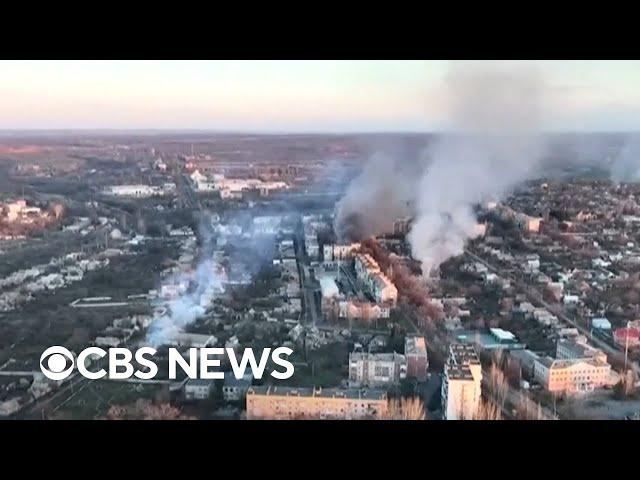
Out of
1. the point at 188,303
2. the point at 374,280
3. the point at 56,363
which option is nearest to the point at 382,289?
the point at 374,280

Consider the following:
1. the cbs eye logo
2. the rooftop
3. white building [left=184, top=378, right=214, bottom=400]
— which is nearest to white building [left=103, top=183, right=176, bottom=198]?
the cbs eye logo

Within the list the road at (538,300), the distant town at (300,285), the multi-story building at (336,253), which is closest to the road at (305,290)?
the distant town at (300,285)

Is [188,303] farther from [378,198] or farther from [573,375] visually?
[573,375]

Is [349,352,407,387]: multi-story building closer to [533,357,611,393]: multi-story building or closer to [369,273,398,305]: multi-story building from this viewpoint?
[369,273,398,305]: multi-story building
